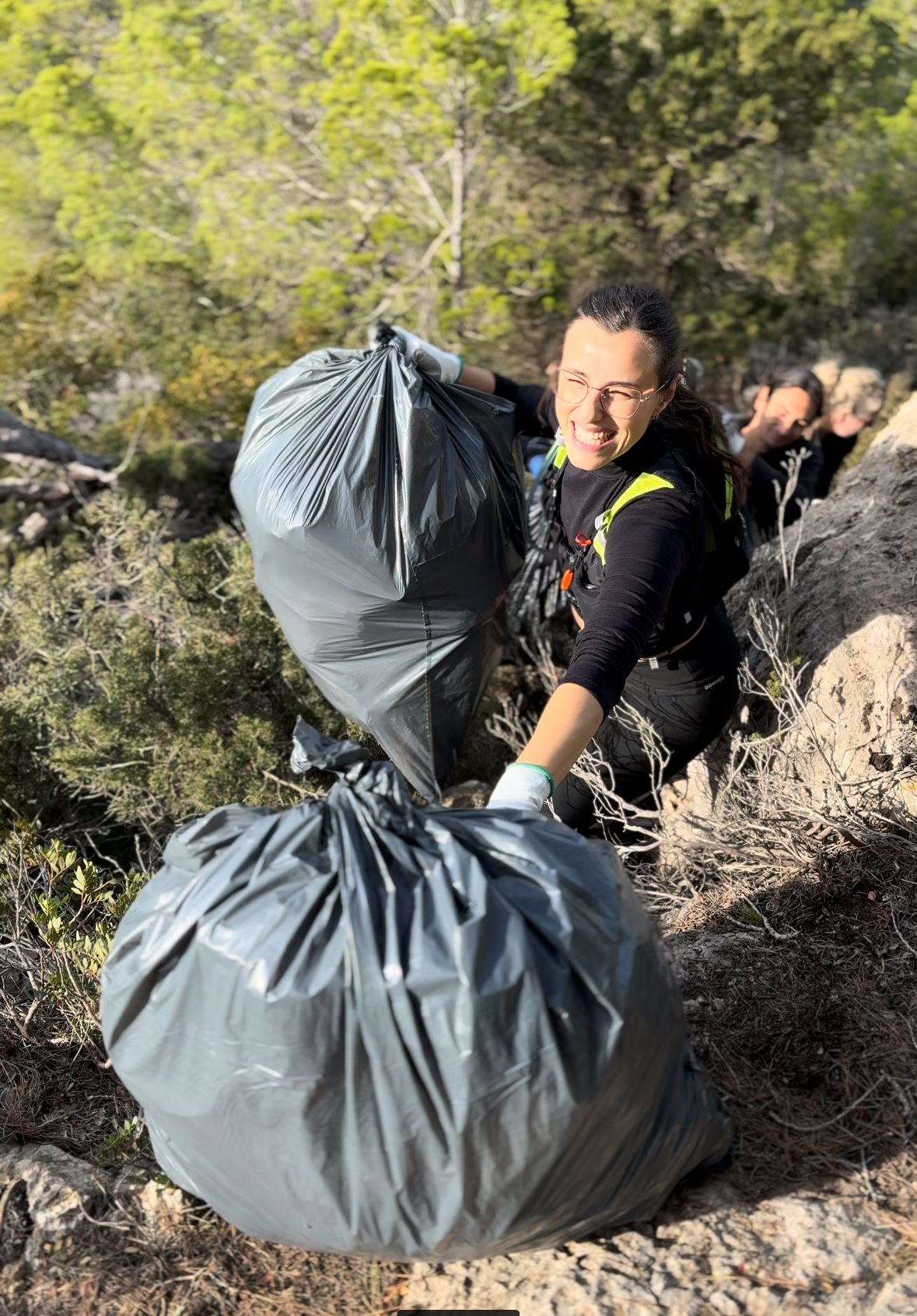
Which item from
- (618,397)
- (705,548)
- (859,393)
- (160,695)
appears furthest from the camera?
(859,393)

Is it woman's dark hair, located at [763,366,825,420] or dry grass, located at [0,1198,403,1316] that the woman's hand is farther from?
woman's dark hair, located at [763,366,825,420]

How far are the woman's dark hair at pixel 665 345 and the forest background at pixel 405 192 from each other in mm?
4132

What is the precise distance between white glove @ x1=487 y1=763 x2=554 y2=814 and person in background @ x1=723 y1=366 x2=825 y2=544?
7.64 ft

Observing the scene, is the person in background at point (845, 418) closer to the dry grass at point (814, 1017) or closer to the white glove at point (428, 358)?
the white glove at point (428, 358)

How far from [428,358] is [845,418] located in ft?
8.99

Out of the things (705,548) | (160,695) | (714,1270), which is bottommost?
(160,695)

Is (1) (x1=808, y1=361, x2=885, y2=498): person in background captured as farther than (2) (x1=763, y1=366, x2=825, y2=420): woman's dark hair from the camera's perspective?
Yes

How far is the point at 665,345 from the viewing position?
206 centimetres

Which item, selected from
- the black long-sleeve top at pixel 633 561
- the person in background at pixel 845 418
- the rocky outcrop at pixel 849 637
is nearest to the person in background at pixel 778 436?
the rocky outcrop at pixel 849 637

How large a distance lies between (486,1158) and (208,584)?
100 inches

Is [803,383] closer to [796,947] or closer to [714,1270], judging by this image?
[796,947]

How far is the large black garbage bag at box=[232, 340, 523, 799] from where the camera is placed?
2520 mm

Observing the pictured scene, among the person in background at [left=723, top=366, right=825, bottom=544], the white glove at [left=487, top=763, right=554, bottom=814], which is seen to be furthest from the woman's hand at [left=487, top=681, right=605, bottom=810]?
the person in background at [left=723, top=366, right=825, bottom=544]

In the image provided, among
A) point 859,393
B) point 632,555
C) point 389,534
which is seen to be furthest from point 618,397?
point 859,393
